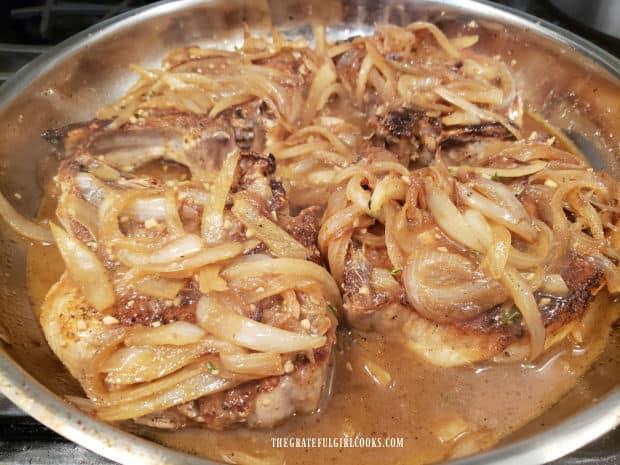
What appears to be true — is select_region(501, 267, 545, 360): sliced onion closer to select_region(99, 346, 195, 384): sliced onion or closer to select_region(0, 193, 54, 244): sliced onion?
select_region(99, 346, 195, 384): sliced onion

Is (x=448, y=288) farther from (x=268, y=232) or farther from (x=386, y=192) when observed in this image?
(x=268, y=232)

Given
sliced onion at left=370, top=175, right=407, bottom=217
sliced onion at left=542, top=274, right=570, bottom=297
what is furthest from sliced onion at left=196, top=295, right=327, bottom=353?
sliced onion at left=542, top=274, right=570, bottom=297

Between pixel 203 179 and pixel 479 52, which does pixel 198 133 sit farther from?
pixel 479 52

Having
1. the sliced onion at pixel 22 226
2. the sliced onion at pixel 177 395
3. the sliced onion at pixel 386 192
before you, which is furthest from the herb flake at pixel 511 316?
the sliced onion at pixel 22 226

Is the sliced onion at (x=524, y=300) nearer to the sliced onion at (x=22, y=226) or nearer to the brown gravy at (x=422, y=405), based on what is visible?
the brown gravy at (x=422, y=405)

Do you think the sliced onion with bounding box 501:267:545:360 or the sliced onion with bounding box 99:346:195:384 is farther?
the sliced onion with bounding box 501:267:545:360

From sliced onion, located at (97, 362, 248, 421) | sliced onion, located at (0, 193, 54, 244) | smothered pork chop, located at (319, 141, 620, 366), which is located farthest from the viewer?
sliced onion, located at (0, 193, 54, 244)

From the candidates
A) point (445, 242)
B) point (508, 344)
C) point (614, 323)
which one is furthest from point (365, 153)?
point (614, 323)
